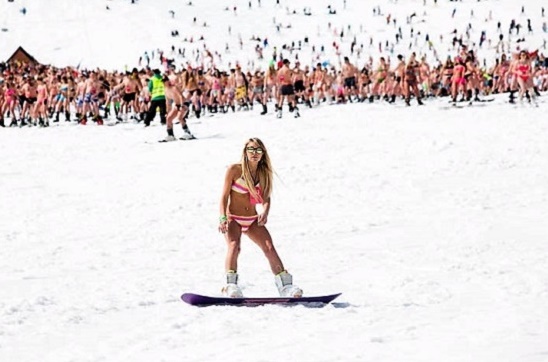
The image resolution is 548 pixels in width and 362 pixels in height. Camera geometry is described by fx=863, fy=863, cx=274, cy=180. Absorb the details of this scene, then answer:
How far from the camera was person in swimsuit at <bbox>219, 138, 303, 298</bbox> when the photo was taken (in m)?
5.61

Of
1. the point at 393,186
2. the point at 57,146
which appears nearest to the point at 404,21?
the point at 57,146

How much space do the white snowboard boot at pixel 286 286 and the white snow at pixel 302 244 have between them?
0.19m

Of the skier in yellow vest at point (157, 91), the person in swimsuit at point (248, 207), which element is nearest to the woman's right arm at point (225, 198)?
the person in swimsuit at point (248, 207)

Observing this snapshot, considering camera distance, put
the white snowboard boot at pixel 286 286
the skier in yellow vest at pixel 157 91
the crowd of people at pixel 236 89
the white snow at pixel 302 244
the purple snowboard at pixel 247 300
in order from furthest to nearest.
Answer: the crowd of people at pixel 236 89 < the skier in yellow vest at pixel 157 91 < the white snowboard boot at pixel 286 286 < the purple snowboard at pixel 247 300 < the white snow at pixel 302 244

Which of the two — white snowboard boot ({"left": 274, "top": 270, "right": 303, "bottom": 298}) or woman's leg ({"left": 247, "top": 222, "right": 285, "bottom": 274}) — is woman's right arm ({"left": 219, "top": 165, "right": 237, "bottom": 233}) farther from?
white snowboard boot ({"left": 274, "top": 270, "right": 303, "bottom": 298})

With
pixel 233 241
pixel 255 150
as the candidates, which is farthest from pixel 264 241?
pixel 255 150

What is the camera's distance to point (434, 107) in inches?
760

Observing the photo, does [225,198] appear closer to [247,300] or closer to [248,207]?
[248,207]

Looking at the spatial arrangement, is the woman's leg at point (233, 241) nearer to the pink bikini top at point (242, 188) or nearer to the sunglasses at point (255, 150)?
the pink bikini top at point (242, 188)

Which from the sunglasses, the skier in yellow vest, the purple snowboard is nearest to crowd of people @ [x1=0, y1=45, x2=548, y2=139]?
the skier in yellow vest

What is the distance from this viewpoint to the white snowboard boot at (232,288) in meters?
5.54

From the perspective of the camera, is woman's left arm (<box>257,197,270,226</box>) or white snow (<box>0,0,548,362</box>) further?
woman's left arm (<box>257,197,270,226</box>)

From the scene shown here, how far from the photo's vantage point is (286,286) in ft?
18.6

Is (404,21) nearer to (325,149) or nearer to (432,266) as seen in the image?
(325,149)
